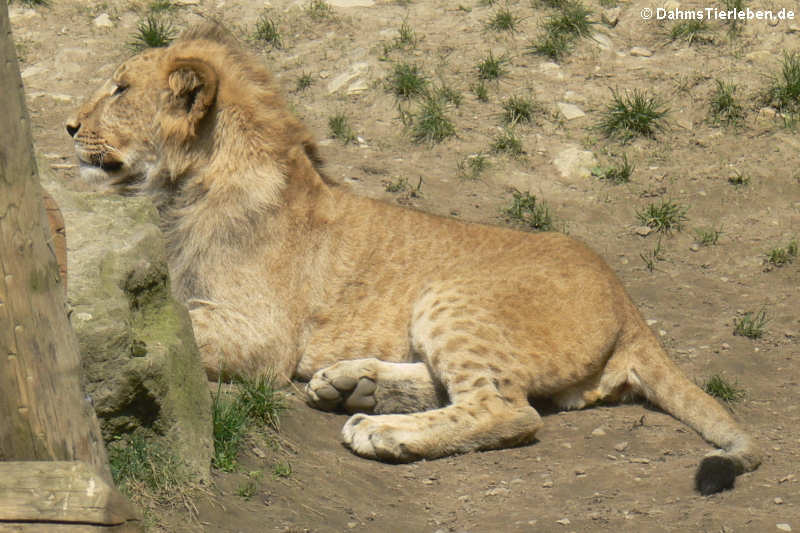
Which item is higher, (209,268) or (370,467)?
(209,268)

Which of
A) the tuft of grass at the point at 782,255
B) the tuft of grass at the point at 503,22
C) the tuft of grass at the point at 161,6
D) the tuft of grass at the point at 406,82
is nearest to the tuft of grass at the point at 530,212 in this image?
the tuft of grass at the point at 782,255

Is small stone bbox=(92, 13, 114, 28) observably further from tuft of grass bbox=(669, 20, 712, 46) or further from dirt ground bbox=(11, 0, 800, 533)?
tuft of grass bbox=(669, 20, 712, 46)

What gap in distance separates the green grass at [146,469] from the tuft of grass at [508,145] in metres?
5.77

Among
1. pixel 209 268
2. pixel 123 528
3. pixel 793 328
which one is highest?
pixel 123 528

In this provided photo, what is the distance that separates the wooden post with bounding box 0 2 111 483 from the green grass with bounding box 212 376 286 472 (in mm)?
1433

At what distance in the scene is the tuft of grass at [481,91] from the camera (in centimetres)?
1017

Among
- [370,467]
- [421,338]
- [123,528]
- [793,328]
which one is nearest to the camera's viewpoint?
[123,528]

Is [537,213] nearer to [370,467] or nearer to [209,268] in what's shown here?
[209,268]

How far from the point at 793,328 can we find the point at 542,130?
342 centimetres

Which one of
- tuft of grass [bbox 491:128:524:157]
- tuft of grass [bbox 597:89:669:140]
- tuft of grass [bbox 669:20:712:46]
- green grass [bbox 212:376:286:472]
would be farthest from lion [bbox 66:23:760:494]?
tuft of grass [bbox 669:20:712:46]

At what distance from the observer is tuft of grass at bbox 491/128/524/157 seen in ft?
31.4

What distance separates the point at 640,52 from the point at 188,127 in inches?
226

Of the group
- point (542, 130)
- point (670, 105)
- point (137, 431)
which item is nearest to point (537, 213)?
point (542, 130)

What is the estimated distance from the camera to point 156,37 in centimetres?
1035
